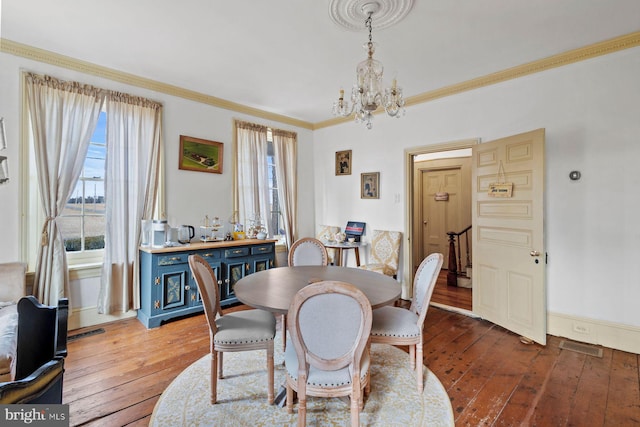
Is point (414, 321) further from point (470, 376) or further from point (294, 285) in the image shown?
point (294, 285)

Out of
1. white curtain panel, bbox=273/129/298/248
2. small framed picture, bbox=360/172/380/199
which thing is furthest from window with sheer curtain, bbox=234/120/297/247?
small framed picture, bbox=360/172/380/199

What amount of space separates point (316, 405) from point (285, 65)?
10.2ft

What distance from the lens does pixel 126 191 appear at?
11.0 ft

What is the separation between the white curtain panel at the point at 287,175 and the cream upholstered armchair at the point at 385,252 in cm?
141

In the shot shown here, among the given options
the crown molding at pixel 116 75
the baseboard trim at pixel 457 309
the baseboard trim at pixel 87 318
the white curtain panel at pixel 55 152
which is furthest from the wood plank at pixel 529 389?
the crown molding at pixel 116 75

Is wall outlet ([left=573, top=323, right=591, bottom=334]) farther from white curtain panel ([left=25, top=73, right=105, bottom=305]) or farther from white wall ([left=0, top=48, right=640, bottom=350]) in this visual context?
white curtain panel ([left=25, top=73, right=105, bottom=305])

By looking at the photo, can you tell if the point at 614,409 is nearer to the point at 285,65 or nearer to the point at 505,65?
the point at 505,65

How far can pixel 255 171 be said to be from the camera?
176 inches

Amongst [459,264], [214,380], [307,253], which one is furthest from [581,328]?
[214,380]

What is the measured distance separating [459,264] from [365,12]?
15.4 feet

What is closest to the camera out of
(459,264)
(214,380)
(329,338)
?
(329,338)

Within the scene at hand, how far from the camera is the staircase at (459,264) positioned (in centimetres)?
490

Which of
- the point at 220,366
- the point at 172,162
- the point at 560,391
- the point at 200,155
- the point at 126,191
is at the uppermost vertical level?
the point at 200,155

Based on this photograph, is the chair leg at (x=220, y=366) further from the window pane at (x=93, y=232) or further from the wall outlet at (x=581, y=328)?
the wall outlet at (x=581, y=328)
